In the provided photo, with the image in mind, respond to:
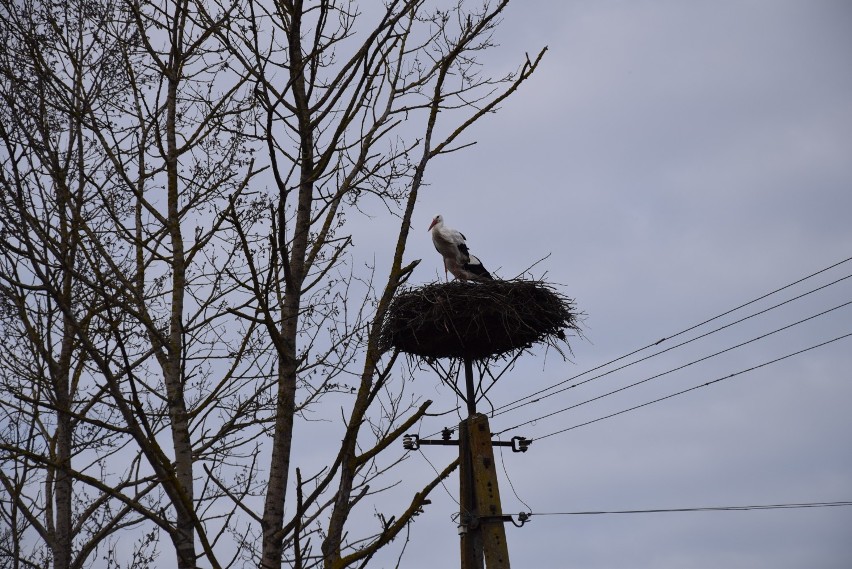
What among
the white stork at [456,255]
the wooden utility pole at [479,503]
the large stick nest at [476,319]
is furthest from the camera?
the white stork at [456,255]

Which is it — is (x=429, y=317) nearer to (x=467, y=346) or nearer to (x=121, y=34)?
(x=467, y=346)

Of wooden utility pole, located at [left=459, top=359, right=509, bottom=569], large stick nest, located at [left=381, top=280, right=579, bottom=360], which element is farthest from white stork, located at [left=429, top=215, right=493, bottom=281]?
wooden utility pole, located at [left=459, top=359, right=509, bottom=569]

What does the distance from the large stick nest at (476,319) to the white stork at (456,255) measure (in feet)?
4.98

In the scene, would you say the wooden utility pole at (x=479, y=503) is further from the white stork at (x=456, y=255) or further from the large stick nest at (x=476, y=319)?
the white stork at (x=456, y=255)

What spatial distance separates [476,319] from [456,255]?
102 inches

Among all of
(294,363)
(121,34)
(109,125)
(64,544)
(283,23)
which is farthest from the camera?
(64,544)

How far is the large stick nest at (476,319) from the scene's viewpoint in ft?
25.7

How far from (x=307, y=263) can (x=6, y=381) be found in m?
4.56

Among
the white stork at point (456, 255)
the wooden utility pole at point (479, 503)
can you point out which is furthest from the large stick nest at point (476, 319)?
the white stork at point (456, 255)

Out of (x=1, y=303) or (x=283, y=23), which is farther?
(x=1, y=303)

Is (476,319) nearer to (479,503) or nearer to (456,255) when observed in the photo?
(479,503)

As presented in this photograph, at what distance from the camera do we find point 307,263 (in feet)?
10.6

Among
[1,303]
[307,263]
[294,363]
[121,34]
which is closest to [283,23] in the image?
[307,263]

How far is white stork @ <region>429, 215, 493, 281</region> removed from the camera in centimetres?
993
